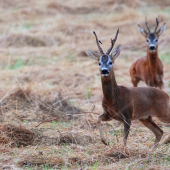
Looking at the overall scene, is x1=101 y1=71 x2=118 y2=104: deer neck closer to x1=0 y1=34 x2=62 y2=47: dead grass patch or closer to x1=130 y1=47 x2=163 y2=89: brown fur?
x1=130 y1=47 x2=163 y2=89: brown fur

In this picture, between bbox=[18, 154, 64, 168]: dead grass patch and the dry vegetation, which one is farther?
the dry vegetation

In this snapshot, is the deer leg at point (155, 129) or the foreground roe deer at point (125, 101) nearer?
the foreground roe deer at point (125, 101)

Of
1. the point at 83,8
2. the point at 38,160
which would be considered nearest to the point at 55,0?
the point at 83,8

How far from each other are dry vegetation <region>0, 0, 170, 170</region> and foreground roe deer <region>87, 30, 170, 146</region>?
27 centimetres

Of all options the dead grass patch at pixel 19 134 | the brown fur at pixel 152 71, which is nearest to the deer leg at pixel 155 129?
the dead grass patch at pixel 19 134

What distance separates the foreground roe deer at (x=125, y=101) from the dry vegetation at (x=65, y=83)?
0.87 feet

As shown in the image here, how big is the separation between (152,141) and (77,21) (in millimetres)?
12491

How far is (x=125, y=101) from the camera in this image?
17.5ft

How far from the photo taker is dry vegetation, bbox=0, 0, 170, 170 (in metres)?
4.59

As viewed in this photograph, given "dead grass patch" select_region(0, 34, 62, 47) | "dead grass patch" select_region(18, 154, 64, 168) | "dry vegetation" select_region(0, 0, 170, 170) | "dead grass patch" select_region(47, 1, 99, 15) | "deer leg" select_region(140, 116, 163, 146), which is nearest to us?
"dead grass patch" select_region(18, 154, 64, 168)

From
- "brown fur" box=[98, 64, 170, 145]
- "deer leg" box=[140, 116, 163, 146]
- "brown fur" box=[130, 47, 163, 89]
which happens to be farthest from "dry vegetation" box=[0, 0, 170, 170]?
"brown fur" box=[130, 47, 163, 89]

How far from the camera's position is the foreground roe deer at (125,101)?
515cm

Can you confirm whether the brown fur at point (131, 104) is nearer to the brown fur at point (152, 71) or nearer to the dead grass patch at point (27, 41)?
the brown fur at point (152, 71)

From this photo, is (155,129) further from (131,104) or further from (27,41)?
(27,41)
